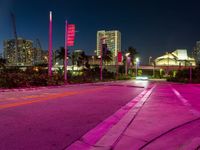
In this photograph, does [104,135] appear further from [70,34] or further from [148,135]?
[70,34]

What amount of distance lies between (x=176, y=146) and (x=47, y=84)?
28951 mm

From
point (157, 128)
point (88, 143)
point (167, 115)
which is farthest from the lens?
point (167, 115)

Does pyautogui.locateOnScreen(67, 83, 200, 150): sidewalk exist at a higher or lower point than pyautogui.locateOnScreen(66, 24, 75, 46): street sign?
lower

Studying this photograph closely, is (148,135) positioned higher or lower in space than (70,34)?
lower

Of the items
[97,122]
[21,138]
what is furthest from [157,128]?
[21,138]

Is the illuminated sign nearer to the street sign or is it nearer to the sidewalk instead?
the street sign

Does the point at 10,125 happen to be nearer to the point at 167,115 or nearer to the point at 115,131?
the point at 115,131

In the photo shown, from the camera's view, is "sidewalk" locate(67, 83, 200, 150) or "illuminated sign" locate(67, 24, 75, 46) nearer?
"sidewalk" locate(67, 83, 200, 150)

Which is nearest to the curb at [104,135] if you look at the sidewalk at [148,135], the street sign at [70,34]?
the sidewalk at [148,135]

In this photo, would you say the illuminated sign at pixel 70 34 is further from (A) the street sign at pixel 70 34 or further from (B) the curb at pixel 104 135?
(B) the curb at pixel 104 135

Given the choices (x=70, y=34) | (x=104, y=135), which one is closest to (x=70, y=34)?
(x=70, y=34)

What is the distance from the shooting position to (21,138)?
7.35 metres

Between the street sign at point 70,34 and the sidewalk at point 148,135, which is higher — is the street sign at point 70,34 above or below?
above

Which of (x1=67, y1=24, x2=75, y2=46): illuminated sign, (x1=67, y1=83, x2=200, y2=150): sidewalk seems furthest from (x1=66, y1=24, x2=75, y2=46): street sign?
(x1=67, y1=83, x2=200, y2=150): sidewalk
